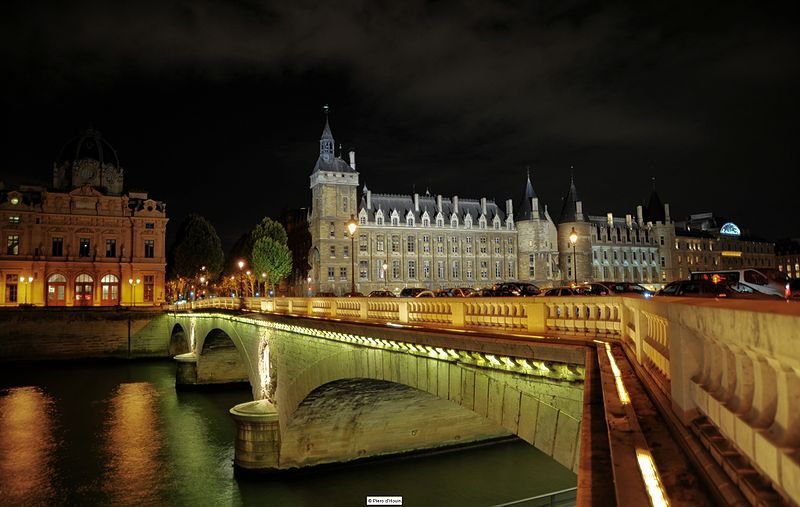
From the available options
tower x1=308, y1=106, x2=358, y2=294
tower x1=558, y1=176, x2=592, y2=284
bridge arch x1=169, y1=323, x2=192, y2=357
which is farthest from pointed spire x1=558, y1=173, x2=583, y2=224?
bridge arch x1=169, y1=323, x2=192, y2=357

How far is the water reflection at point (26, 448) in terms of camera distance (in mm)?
23903

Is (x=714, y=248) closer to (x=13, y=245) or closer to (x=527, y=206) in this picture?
(x=527, y=206)

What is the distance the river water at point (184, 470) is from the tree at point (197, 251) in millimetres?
49562

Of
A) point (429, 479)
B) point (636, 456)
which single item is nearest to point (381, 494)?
point (429, 479)

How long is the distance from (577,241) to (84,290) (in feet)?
261

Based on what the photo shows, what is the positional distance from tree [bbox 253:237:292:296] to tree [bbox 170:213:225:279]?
11.1 m

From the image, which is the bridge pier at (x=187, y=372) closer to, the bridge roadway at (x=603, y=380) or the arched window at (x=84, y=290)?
the bridge roadway at (x=603, y=380)

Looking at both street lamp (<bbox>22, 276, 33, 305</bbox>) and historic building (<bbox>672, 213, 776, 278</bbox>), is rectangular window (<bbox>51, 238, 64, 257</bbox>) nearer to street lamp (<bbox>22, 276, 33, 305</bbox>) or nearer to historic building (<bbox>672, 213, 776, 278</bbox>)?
street lamp (<bbox>22, 276, 33, 305</bbox>)

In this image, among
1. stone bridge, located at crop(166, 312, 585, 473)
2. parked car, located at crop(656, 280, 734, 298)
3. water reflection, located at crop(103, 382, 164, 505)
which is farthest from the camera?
water reflection, located at crop(103, 382, 164, 505)

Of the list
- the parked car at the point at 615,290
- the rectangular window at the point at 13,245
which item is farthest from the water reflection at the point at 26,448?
the rectangular window at the point at 13,245

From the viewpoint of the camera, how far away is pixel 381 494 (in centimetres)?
2359

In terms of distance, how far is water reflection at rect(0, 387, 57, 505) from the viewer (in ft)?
→ 78.4

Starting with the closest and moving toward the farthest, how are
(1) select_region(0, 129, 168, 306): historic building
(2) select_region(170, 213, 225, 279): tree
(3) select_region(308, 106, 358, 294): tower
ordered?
(1) select_region(0, 129, 168, 306): historic building, (2) select_region(170, 213, 225, 279): tree, (3) select_region(308, 106, 358, 294): tower

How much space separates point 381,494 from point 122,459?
44.3ft
